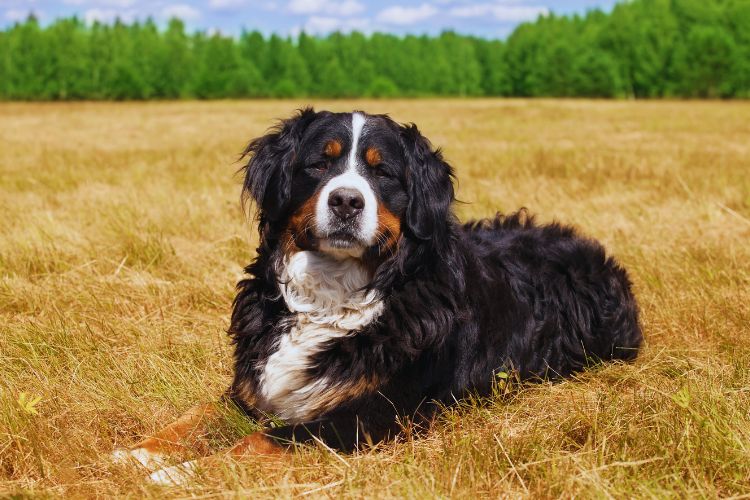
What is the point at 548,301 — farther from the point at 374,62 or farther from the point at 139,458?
the point at 374,62

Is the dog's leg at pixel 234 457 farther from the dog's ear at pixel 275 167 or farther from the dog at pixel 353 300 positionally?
→ the dog's ear at pixel 275 167

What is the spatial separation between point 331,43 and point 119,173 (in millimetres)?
73986

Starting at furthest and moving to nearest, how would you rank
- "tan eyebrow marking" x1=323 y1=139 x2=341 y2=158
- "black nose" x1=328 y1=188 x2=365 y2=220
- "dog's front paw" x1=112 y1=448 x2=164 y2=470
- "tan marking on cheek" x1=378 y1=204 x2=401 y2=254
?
"tan eyebrow marking" x1=323 y1=139 x2=341 y2=158 < "tan marking on cheek" x1=378 y1=204 x2=401 y2=254 < "black nose" x1=328 y1=188 x2=365 y2=220 < "dog's front paw" x1=112 y1=448 x2=164 y2=470

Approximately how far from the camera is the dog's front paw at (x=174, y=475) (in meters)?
2.88

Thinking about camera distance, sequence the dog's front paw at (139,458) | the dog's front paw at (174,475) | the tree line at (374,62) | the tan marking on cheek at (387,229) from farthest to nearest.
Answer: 1. the tree line at (374,62)
2. the tan marking on cheek at (387,229)
3. the dog's front paw at (139,458)
4. the dog's front paw at (174,475)

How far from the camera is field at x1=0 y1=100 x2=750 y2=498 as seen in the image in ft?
9.55

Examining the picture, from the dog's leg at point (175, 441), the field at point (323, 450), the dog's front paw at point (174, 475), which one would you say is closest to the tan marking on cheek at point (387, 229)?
the field at point (323, 450)

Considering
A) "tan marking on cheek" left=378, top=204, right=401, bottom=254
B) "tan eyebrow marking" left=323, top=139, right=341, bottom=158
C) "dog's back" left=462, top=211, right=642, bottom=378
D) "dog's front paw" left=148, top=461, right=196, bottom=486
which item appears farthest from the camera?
"dog's back" left=462, top=211, right=642, bottom=378

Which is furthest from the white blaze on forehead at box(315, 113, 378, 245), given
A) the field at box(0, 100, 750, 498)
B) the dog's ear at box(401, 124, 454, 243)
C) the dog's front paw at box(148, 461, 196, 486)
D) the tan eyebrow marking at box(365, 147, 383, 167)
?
the dog's front paw at box(148, 461, 196, 486)

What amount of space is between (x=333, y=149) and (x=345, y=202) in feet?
1.17

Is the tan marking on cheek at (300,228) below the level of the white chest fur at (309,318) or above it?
above

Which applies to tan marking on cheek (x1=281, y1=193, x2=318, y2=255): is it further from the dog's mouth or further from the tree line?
the tree line

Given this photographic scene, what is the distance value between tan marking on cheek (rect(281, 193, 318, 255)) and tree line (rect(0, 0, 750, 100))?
2612 inches

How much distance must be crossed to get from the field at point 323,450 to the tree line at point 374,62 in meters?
59.1
